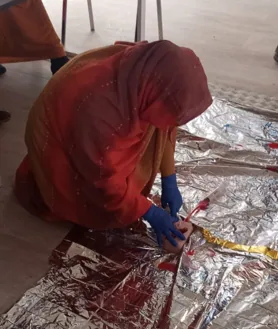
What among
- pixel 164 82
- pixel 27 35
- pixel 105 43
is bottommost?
pixel 105 43

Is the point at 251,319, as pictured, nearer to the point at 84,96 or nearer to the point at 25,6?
the point at 84,96

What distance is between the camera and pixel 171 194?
1.42 metres

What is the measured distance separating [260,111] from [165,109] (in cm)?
85

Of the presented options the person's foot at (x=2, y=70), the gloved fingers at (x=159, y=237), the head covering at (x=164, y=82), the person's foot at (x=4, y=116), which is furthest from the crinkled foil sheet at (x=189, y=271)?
the person's foot at (x=2, y=70)

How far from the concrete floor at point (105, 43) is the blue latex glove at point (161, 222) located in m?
0.26

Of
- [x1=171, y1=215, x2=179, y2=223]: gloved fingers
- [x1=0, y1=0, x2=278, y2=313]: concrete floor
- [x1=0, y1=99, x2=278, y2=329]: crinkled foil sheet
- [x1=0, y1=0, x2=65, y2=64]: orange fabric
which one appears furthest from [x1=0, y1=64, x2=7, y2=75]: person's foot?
[x1=171, y1=215, x2=179, y2=223]: gloved fingers

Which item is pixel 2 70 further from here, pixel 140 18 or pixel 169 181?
pixel 169 181

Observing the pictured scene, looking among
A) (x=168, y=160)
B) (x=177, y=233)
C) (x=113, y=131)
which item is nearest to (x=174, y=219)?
(x=177, y=233)

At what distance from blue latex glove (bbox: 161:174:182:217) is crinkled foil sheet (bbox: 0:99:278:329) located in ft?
0.21

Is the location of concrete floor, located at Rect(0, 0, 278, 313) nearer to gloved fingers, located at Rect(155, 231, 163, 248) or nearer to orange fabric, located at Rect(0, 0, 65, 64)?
orange fabric, located at Rect(0, 0, 65, 64)

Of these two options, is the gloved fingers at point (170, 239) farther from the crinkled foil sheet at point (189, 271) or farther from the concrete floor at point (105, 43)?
the concrete floor at point (105, 43)

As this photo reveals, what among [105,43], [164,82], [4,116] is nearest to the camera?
[164,82]

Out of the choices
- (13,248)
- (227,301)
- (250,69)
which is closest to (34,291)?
(13,248)

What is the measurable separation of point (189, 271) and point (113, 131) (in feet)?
1.30
